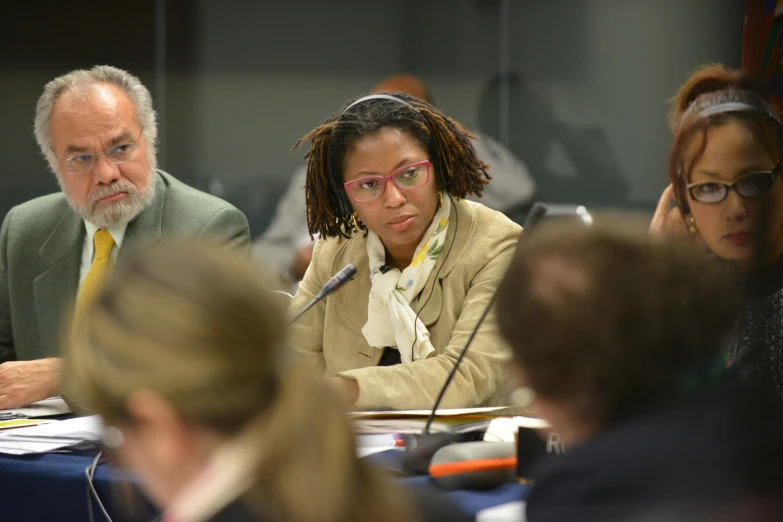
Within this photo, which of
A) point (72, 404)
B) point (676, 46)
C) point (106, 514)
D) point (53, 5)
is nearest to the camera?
point (106, 514)

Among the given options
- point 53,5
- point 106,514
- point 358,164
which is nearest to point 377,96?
point 358,164

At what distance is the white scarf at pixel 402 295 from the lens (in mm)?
2340

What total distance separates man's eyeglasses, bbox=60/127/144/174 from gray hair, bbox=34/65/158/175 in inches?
2.8

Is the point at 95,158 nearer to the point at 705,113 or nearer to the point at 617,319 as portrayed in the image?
the point at 705,113

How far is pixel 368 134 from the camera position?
93.7 inches

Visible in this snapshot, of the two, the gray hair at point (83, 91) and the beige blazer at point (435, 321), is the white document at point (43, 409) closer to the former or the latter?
the beige blazer at point (435, 321)

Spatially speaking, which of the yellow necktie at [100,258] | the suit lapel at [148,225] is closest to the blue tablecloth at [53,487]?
the yellow necktie at [100,258]

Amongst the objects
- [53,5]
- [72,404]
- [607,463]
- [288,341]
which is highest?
[53,5]

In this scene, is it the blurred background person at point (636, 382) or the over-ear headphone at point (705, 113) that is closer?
the blurred background person at point (636, 382)

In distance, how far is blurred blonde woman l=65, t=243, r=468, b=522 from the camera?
0.84 meters

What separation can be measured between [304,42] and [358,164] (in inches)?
140

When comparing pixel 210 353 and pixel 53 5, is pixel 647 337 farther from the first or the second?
pixel 53 5

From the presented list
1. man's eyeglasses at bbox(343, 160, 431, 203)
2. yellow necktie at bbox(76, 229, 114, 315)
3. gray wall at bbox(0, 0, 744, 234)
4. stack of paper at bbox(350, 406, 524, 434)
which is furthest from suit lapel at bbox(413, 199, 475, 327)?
gray wall at bbox(0, 0, 744, 234)

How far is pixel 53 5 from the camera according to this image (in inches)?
222
